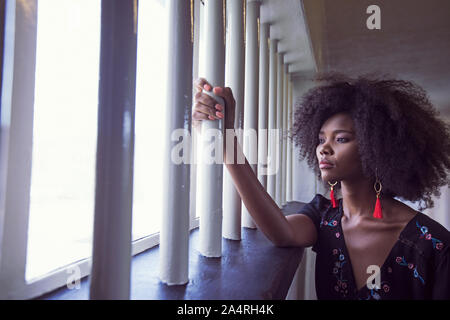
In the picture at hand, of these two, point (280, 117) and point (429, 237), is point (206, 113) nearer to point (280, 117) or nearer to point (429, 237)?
point (429, 237)

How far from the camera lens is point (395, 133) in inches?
38.7

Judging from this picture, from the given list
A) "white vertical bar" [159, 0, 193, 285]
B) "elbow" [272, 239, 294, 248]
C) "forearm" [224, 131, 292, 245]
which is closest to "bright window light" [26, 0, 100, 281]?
"white vertical bar" [159, 0, 193, 285]

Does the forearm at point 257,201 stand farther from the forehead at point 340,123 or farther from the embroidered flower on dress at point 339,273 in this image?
the forehead at point 340,123

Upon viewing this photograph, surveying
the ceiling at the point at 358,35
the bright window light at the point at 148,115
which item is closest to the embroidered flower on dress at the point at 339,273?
the bright window light at the point at 148,115

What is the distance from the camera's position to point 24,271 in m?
0.43

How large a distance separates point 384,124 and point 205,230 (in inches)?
29.4

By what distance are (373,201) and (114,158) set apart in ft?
3.26

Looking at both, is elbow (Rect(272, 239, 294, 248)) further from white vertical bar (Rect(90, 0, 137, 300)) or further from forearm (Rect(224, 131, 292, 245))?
white vertical bar (Rect(90, 0, 137, 300))

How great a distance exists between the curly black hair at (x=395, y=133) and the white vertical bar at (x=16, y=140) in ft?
3.04

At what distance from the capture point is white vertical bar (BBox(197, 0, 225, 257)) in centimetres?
67

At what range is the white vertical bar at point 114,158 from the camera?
32 centimetres

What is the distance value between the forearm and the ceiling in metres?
0.82
